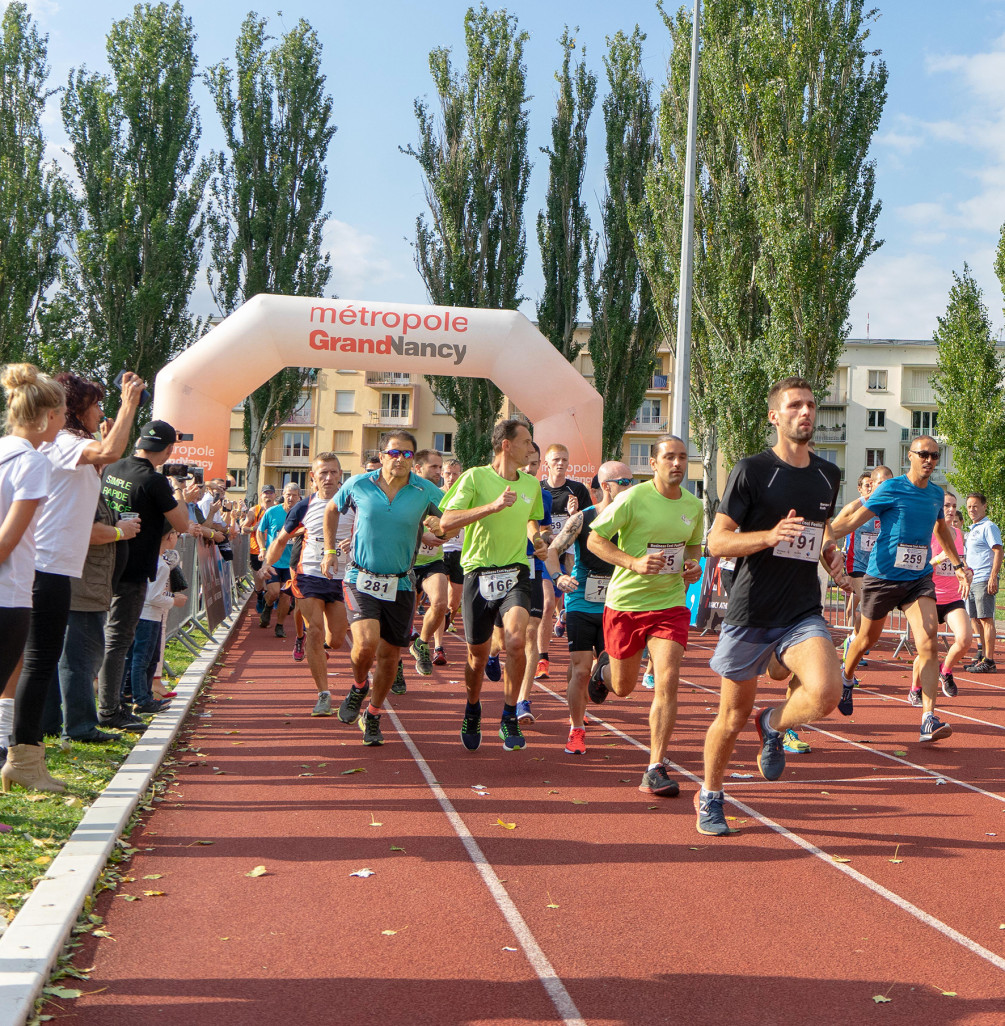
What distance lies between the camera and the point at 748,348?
26.2m

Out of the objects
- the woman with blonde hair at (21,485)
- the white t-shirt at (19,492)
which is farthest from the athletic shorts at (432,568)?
the white t-shirt at (19,492)

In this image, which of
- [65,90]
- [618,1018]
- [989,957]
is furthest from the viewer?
[65,90]

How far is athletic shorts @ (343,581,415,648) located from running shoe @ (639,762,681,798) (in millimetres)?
1955

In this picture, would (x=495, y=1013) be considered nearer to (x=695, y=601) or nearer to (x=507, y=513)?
(x=507, y=513)

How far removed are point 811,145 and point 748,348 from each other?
4632mm

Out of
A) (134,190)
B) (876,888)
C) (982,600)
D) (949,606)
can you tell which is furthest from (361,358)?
(134,190)

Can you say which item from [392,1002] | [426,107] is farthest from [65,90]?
[392,1002]

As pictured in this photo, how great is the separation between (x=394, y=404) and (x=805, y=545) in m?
72.0

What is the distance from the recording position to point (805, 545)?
17.5 ft

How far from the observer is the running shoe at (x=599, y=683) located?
8180 millimetres

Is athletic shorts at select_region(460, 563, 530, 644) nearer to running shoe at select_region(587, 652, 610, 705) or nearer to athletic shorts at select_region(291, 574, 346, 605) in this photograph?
running shoe at select_region(587, 652, 610, 705)

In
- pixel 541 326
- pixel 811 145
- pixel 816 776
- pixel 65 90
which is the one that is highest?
pixel 65 90

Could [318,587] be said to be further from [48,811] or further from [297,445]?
[297,445]

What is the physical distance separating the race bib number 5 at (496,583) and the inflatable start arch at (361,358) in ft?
33.9
